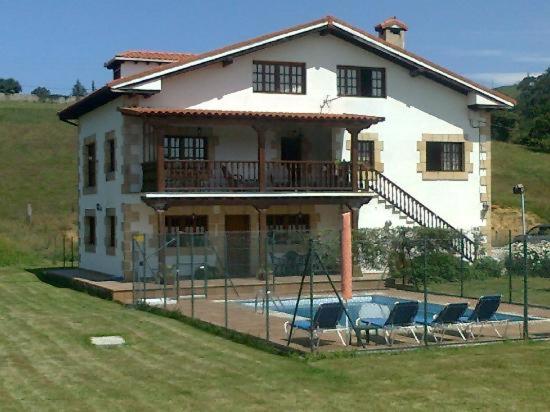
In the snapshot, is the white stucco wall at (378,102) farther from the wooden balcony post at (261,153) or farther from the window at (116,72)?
the window at (116,72)

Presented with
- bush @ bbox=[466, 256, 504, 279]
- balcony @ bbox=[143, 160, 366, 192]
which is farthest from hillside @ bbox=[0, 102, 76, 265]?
bush @ bbox=[466, 256, 504, 279]

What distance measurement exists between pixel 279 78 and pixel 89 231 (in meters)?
9.08

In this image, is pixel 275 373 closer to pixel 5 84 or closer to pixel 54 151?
pixel 54 151

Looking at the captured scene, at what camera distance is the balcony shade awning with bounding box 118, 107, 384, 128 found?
26.5 metres

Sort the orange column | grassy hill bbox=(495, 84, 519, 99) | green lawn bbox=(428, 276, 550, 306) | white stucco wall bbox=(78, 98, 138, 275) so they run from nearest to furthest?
1. the orange column
2. green lawn bbox=(428, 276, 550, 306)
3. white stucco wall bbox=(78, 98, 138, 275)
4. grassy hill bbox=(495, 84, 519, 99)

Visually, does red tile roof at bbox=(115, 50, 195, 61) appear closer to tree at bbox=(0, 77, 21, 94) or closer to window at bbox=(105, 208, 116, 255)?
window at bbox=(105, 208, 116, 255)

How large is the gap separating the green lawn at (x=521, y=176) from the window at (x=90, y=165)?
125ft

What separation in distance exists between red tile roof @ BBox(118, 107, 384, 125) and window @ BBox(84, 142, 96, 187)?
18.4ft

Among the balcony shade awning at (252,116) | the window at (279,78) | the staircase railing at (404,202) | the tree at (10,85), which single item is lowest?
the staircase railing at (404,202)

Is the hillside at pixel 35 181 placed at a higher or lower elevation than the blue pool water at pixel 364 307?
higher

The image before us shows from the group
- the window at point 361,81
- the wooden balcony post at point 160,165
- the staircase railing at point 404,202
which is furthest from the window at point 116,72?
the staircase railing at point 404,202

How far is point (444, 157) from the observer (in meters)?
32.9

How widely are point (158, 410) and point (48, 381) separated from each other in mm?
2568

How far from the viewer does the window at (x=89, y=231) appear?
108 ft
